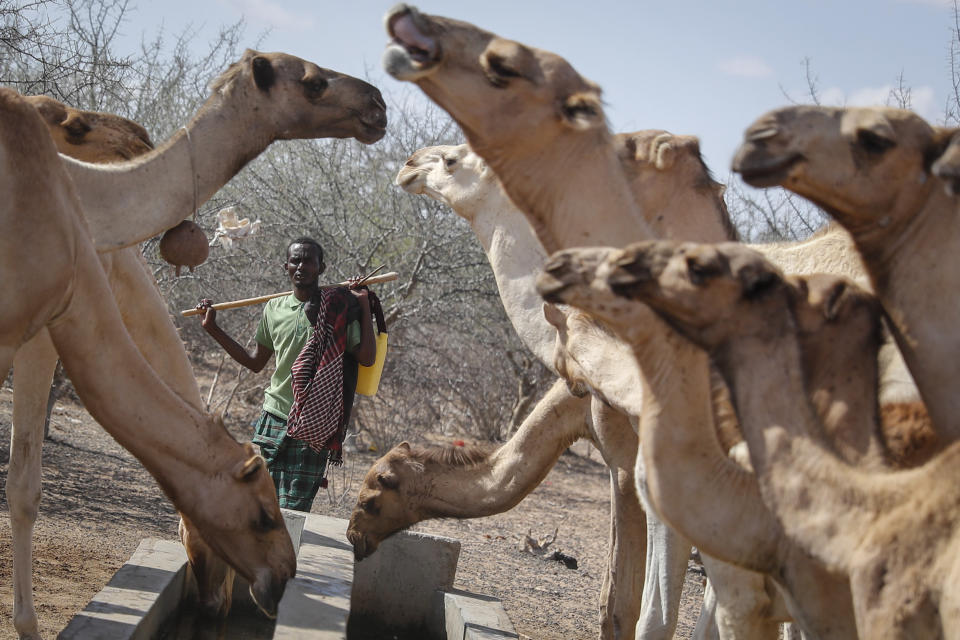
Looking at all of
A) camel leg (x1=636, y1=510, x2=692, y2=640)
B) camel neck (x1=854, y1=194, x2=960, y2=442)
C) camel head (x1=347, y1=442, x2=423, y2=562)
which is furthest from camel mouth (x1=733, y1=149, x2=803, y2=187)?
camel head (x1=347, y1=442, x2=423, y2=562)

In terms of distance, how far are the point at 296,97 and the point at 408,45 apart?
5.59ft

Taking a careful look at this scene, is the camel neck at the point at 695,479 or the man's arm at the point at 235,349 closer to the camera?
the camel neck at the point at 695,479

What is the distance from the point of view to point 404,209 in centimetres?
1413

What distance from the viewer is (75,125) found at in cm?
609

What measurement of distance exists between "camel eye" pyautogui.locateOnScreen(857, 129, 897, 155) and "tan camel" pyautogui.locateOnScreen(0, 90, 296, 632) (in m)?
2.56

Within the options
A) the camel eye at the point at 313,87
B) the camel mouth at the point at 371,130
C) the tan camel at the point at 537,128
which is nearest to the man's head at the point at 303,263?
the camel mouth at the point at 371,130

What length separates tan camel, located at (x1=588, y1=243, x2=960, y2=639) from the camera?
2.78 metres

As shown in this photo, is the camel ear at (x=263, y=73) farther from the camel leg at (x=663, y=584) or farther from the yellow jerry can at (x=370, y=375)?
the camel leg at (x=663, y=584)

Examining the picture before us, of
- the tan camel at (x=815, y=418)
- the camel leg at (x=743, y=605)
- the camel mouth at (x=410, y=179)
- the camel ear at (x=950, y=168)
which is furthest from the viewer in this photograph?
the camel mouth at (x=410, y=179)

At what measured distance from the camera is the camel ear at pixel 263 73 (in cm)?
561

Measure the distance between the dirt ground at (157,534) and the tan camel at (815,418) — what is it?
13.4 ft

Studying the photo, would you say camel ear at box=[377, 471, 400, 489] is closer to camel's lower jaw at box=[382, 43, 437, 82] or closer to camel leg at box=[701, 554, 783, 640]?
camel leg at box=[701, 554, 783, 640]

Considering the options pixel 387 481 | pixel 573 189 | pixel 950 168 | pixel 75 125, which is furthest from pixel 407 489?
pixel 950 168

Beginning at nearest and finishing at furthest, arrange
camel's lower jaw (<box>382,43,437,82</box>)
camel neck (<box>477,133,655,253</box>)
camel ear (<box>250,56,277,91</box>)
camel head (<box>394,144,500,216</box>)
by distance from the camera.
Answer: camel's lower jaw (<box>382,43,437,82</box>) < camel neck (<box>477,133,655,253</box>) < camel ear (<box>250,56,277,91</box>) < camel head (<box>394,144,500,216</box>)
